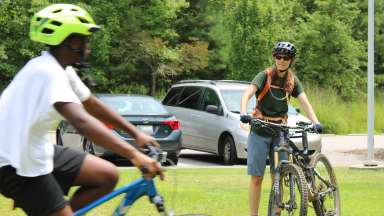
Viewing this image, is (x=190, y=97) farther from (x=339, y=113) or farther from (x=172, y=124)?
(x=339, y=113)

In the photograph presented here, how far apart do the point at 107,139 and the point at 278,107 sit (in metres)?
3.85

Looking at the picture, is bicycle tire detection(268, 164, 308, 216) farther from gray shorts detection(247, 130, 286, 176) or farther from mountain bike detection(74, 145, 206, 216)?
mountain bike detection(74, 145, 206, 216)

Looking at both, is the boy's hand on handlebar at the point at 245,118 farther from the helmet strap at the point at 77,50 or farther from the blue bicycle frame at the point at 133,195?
the helmet strap at the point at 77,50

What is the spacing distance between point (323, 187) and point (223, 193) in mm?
3160

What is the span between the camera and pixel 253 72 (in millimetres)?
33062

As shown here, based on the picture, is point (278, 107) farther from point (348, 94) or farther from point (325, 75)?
point (325, 75)

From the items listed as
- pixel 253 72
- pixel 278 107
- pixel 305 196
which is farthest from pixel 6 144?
pixel 253 72

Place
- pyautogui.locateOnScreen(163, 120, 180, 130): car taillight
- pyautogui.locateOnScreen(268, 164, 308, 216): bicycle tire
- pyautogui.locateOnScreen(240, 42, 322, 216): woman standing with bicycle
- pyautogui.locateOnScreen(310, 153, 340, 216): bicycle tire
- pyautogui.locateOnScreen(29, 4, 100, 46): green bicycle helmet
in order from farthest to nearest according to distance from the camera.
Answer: pyautogui.locateOnScreen(163, 120, 180, 130): car taillight
pyautogui.locateOnScreen(240, 42, 322, 216): woman standing with bicycle
pyautogui.locateOnScreen(310, 153, 340, 216): bicycle tire
pyautogui.locateOnScreen(268, 164, 308, 216): bicycle tire
pyautogui.locateOnScreen(29, 4, 100, 46): green bicycle helmet

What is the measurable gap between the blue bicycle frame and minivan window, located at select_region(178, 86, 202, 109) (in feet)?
42.5

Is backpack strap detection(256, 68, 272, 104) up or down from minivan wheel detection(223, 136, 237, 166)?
up

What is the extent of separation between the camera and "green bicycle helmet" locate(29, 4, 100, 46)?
4.27m

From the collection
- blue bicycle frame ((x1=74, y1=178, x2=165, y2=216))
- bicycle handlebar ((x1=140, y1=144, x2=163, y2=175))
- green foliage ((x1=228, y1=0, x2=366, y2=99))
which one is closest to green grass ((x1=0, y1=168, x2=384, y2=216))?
blue bicycle frame ((x1=74, y1=178, x2=165, y2=216))

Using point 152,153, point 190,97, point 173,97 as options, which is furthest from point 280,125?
point 173,97

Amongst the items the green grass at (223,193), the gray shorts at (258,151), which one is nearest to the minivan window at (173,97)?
the green grass at (223,193)
